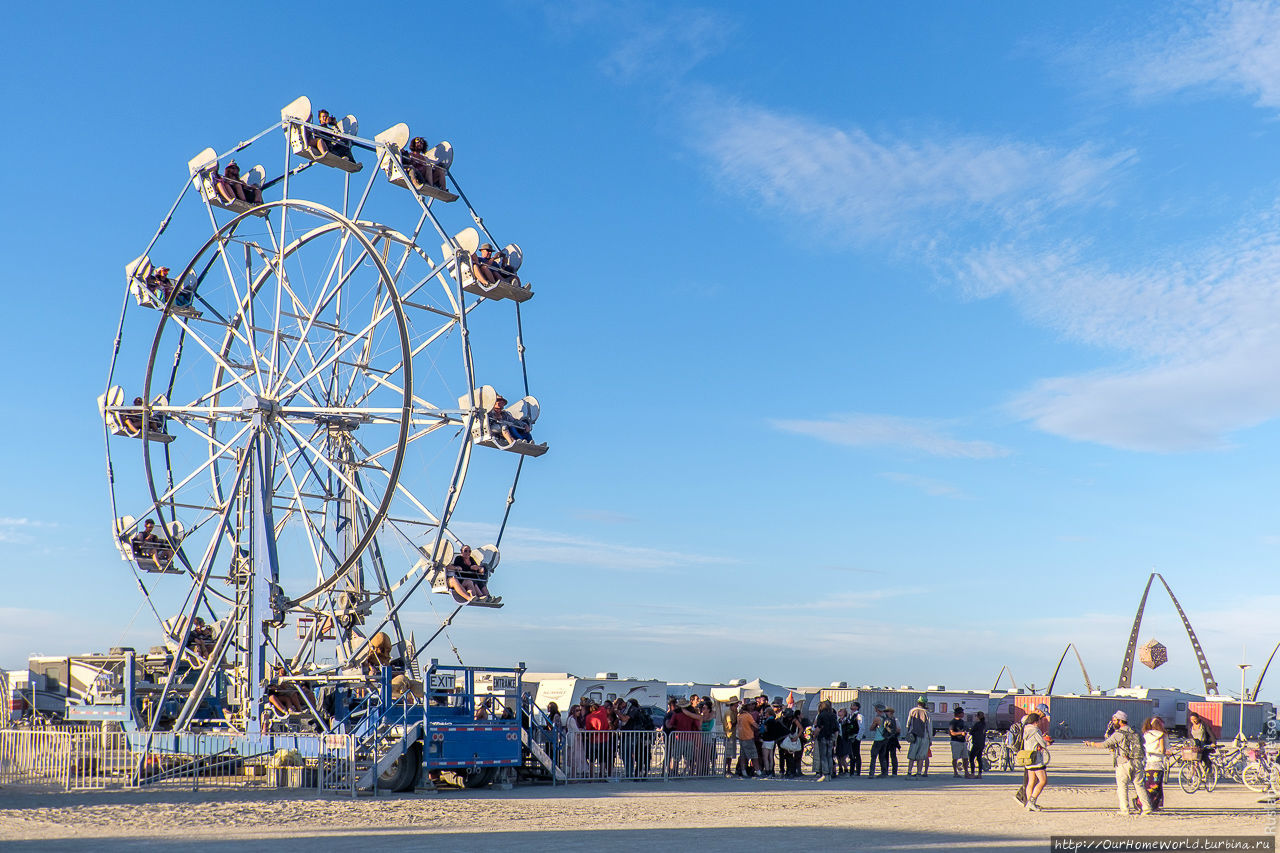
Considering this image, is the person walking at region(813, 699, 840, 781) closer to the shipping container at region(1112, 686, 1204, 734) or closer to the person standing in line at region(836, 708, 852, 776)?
the person standing in line at region(836, 708, 852, 776)

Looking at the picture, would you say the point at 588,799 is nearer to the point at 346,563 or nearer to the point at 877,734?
the point at 346,563

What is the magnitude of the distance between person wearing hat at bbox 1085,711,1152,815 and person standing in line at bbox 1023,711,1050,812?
982 millimetres

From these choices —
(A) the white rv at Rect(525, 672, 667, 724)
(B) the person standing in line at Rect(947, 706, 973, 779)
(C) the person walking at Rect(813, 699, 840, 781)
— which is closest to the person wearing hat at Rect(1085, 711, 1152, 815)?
(C) the person walking at Rect(813, 699, 840, 781)

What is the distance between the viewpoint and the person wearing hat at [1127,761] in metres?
16.6

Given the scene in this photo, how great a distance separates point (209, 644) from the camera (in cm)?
2773

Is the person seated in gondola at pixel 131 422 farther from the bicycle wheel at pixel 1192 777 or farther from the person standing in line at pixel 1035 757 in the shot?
the bicycle wheel at pixel 1192 777

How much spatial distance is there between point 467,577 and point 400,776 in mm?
4783

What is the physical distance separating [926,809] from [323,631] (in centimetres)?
1325

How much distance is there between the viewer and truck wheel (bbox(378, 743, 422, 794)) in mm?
19969

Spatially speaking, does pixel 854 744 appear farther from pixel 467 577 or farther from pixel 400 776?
pixel 400 776

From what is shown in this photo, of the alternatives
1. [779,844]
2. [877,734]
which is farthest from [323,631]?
[779,844]

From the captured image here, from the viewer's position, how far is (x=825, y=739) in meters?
24.6

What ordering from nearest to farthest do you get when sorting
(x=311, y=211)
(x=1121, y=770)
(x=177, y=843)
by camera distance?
1. (x=177, y=843)
2. (x=1121, y=770)
3. (x=311, y=211)

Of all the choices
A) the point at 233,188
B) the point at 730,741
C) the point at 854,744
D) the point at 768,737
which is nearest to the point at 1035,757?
the point at 768,737
